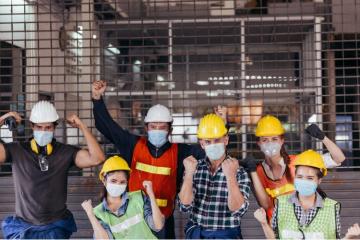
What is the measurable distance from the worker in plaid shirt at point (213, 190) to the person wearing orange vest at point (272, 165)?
5.7 inches

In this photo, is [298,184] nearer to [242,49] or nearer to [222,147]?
[222,147]

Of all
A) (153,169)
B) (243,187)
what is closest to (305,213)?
(243,187)

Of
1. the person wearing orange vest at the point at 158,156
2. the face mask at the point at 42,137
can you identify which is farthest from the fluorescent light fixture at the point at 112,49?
the face mask at the point at 42,137

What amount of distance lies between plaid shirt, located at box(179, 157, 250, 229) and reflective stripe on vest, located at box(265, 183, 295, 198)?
9.1 inches

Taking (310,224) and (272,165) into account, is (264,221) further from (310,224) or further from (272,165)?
(272,165)

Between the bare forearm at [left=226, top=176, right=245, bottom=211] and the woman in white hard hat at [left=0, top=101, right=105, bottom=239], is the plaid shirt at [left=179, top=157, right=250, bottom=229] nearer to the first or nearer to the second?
the bare forearm at [left=226, top=176, right=245, bottom=211]

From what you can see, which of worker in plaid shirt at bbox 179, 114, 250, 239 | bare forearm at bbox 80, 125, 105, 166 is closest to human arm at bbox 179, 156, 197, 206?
worker in plaid shirt at bbox 179, 114, 250, 239

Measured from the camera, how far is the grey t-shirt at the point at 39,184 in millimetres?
3684

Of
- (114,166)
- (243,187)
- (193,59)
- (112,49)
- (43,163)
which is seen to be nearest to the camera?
(243,187)

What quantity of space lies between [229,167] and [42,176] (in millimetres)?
1318

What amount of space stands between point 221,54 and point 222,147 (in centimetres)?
291

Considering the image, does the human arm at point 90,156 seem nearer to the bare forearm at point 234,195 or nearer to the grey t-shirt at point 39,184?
the grey t-shirt at point 39,184

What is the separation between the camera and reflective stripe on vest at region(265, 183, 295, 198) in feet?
11.6

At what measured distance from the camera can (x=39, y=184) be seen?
3.69 meters
